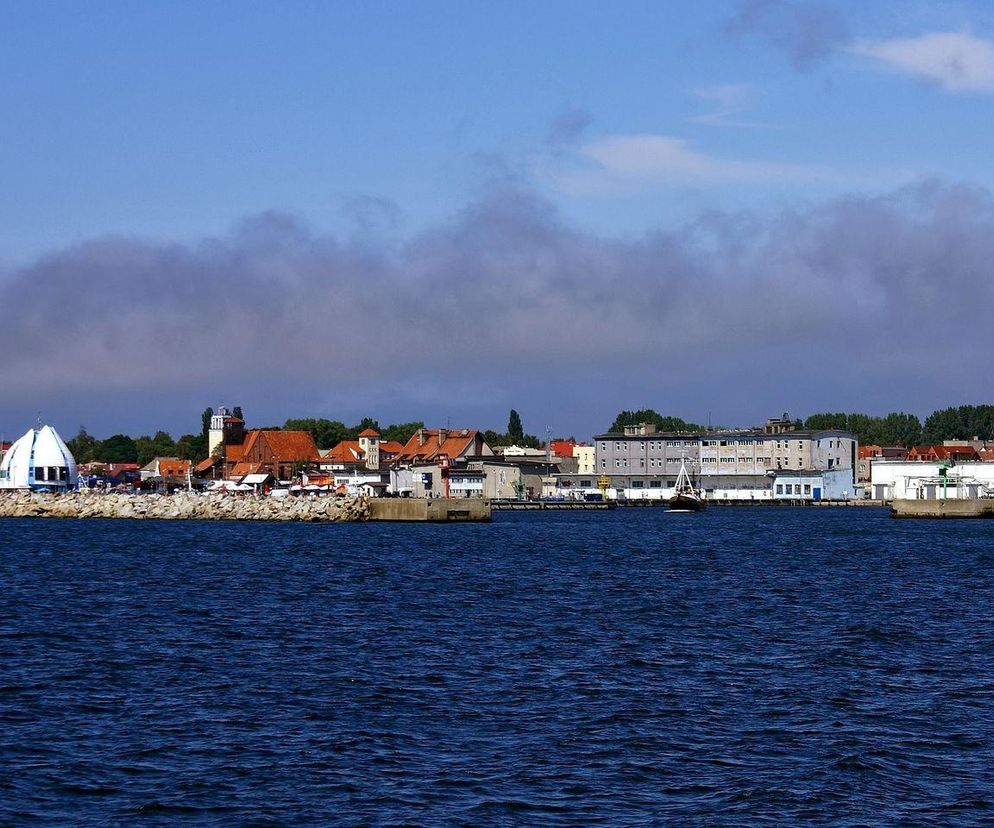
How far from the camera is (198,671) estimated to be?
32.3 meters

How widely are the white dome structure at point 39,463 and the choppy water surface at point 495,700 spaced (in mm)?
111544

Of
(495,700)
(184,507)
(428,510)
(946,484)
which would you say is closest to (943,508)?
(946,484)

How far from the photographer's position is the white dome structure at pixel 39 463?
168 m

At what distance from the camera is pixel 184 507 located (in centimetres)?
14100

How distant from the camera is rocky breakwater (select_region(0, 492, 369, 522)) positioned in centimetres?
12862

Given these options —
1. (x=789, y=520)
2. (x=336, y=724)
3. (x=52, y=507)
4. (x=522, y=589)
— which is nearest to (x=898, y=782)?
(x=336, y=724)

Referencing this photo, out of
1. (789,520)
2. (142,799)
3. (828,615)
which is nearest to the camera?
(142,799)

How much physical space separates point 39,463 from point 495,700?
150100 mm

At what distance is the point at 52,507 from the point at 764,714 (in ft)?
438

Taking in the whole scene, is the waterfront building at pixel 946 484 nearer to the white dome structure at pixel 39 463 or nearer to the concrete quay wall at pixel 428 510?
the concrete quay wall at pixel 428 510

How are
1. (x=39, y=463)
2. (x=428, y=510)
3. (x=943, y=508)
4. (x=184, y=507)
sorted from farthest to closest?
(x=39, y=463), (x=943, y=508), (x=184, y=507), (x=428, y=510)

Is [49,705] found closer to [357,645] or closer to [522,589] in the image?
[357,645]

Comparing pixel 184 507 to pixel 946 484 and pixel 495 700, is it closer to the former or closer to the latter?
pixel 946 484

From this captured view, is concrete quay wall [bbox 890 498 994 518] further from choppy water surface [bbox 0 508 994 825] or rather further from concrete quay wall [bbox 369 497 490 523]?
choppy water surface [bbox 0 508 994 825]
